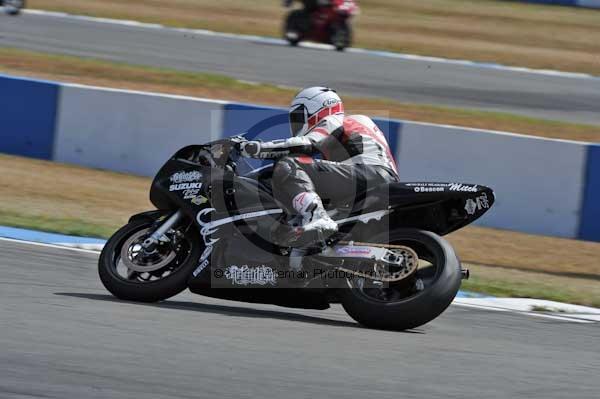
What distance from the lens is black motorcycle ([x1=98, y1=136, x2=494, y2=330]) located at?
21.0 feet

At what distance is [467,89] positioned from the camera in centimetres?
1912

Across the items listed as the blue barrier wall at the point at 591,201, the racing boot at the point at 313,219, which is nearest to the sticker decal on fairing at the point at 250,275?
the racing boot at the point at 313,219

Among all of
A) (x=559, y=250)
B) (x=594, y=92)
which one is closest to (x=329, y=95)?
(x=559, y=250)

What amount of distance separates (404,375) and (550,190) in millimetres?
6171

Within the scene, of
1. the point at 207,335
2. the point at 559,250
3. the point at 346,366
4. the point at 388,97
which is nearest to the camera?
the point at 346,366

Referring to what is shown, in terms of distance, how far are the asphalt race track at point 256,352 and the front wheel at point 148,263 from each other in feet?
0.34

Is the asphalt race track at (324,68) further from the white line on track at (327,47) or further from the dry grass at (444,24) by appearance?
the dry grass at (444,24)

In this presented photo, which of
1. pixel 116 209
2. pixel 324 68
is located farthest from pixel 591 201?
pixel 324 68

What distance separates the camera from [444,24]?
93.1 feet

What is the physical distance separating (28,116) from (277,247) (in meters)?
7.01

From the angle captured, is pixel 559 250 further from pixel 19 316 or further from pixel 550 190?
pixel 19 316

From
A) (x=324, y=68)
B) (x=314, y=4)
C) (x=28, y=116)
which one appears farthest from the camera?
(x=314, y=4)

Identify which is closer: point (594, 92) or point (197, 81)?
point (197, 81)

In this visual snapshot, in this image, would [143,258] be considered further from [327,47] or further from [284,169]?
[327,47]
